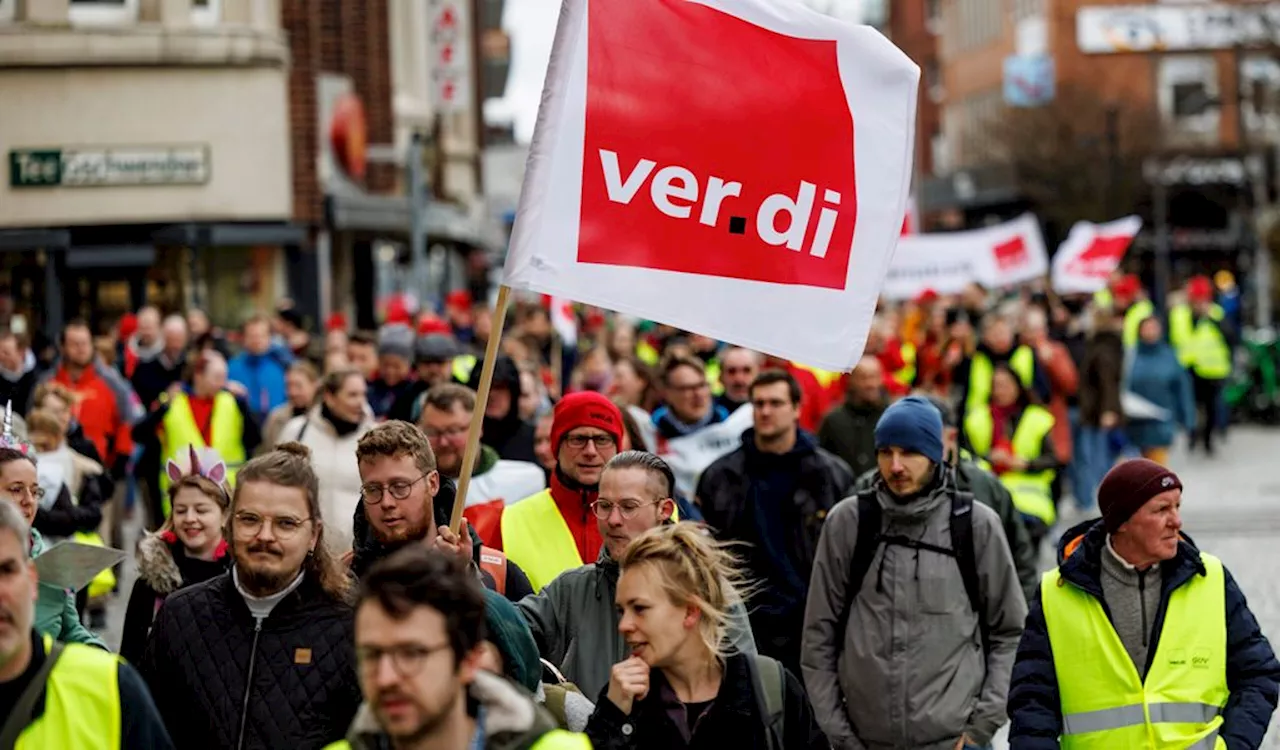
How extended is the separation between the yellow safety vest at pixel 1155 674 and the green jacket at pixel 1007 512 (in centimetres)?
255

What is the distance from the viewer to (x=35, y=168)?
28078 millimetres

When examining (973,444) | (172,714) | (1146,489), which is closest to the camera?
(172,714)

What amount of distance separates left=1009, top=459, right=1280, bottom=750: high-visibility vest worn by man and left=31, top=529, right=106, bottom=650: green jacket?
2528 mm

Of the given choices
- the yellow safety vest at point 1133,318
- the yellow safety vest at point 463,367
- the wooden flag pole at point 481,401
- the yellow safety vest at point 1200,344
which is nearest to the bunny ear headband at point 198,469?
the wooden flag pole at point 481,401

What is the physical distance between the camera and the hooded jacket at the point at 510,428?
36.5 feet

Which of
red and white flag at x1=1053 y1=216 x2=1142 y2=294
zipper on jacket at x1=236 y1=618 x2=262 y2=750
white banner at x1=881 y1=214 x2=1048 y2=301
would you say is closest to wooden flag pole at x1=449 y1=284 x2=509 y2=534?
zipper on jacket at x1=236 y1=618 x2=262 y2=750

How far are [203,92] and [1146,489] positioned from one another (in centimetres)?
2330

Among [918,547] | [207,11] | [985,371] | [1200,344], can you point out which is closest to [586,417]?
[918,547]

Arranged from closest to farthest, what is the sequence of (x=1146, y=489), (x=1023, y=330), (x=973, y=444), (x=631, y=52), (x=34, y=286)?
(x=1146, y=489) → (x=631, y=52) → (x=973, y=444) → (x=1023, y=330) → (x=34, y=286)

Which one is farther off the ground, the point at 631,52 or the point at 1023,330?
the point at 631,52

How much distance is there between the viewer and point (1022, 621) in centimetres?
781

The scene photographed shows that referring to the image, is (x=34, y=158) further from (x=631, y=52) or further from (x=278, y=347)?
(x=631, y=52)

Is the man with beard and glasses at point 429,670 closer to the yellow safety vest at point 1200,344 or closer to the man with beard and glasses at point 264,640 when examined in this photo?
the man with beard and glasses at point 264,640

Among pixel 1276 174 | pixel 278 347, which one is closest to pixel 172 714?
pixel 278 347
